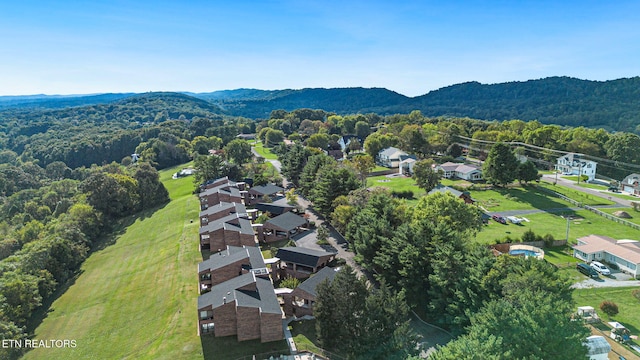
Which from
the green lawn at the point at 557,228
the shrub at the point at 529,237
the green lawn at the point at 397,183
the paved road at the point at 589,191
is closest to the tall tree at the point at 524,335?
the green lawn at the point at 557,228

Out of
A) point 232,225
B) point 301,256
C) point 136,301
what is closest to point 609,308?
point 301,256

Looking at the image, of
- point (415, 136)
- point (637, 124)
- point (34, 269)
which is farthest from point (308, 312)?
point (637, 124)

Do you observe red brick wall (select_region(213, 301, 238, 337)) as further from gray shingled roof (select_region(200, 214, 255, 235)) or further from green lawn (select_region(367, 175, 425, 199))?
green lawn (select_region(367, 175, 425, 199))

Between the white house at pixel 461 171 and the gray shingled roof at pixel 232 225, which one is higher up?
the white house at pixel 461 171

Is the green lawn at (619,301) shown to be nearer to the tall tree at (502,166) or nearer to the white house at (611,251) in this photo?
the white house at (611,251)

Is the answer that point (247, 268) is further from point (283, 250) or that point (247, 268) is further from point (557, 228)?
point (557, 228)

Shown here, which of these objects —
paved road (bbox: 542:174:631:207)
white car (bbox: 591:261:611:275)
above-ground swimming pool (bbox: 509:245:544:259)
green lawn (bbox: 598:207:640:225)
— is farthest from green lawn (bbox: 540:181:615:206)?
above-ground swimming pool (bbox: 509:245:544:259)
